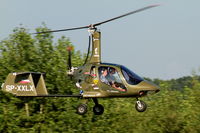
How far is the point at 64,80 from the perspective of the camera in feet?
115

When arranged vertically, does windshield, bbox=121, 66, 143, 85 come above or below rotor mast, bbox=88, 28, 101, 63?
below

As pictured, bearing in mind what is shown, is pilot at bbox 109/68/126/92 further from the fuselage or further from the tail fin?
the tail fin

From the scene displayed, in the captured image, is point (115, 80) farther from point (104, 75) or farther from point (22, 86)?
point (22, 86)

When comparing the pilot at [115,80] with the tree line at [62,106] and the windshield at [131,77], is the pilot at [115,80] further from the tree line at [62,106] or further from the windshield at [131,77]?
the tree line at [62,106]

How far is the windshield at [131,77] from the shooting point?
707 inches

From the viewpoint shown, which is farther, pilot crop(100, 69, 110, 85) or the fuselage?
pilot crop(100, 69, 110, 85)

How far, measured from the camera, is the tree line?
107ft

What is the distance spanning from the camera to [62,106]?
112 feet

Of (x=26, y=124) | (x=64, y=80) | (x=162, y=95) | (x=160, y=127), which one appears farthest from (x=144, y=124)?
(x=26, y=124)

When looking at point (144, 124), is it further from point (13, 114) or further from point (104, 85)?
point (104, 85)

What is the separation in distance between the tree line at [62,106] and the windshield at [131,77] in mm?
14408

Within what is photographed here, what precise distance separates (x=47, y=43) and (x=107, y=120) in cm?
765

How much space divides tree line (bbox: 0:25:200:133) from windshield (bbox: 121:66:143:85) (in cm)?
1441

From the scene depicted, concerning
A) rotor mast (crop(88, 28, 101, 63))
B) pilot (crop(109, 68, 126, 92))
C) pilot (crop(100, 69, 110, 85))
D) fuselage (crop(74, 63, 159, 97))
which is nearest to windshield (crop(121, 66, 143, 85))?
fuselage (crop(74, 63, 159, 97))
